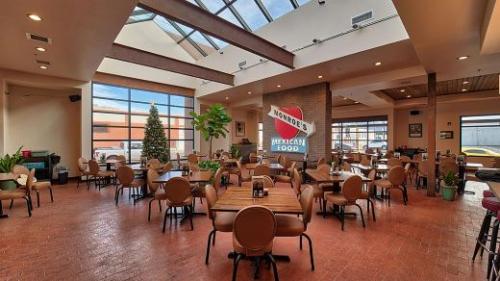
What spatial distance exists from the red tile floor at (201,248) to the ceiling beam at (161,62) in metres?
3.74

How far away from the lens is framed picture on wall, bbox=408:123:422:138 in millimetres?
12367

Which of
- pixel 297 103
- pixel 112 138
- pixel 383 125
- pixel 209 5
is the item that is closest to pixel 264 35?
pixel 209 5

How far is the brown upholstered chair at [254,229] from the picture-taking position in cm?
212

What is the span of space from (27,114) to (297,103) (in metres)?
9.21

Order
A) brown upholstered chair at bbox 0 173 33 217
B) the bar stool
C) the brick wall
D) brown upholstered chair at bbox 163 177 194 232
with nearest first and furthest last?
the bar stool, brown upholstered chair at bbox 163 177 194 232, brown upholstered chair at bbox 0 173 33 217, the brick wall

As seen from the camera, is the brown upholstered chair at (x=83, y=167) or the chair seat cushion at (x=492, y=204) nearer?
the chair seat cushion at (x=492, y=204)

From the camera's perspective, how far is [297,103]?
8.69 metres

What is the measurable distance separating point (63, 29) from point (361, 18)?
5843mm

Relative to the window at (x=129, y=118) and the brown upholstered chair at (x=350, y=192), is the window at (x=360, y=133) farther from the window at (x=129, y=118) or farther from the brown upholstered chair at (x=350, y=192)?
the brown upholstered chair at (x=350, y=192)

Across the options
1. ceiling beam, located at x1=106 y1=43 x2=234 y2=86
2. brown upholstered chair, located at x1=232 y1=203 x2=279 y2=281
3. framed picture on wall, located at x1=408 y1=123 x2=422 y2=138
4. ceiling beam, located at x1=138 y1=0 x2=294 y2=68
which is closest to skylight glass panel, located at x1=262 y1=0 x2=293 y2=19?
ceiling beam, located at x1=138 y1=0 x2=294 y2=68

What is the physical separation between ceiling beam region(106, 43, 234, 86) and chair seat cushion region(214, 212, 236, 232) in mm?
4947

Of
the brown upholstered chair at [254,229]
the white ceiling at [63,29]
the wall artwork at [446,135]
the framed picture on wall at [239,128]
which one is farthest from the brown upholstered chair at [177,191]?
the wall artwork at [446,135]

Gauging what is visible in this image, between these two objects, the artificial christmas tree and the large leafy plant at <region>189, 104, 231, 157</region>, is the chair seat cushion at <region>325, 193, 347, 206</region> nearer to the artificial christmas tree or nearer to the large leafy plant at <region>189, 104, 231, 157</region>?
the large leafy plant at <region>189, 104, 231, 157</region>

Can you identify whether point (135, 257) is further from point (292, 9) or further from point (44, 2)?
point (292, 9)
